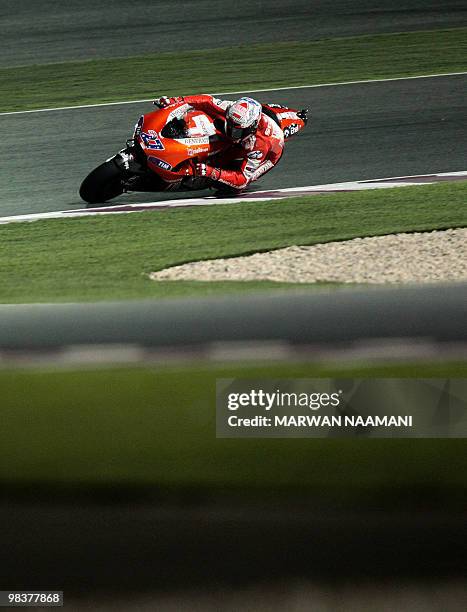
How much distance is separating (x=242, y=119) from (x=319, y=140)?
3556mm

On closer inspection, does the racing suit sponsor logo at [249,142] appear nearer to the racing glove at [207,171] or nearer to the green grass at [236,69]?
the racing glove at [207,171]

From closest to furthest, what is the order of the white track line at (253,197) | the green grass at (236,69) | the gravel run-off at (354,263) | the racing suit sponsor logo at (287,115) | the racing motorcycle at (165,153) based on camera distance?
the gravel run-off at (354,263) → the racing motorcycle at (165,153) → the white track line at (253,197) → the racing suit sponsor logo at (287,115) → the green grass at (236,69)

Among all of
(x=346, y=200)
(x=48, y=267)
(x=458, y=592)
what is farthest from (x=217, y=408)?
(x=346, y=200)

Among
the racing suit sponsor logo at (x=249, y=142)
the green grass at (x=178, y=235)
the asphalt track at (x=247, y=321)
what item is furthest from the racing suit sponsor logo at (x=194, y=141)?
the asphalt track at (x=247, y=321)

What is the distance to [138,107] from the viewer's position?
17609 millimetres

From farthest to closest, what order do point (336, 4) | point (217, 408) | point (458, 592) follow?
1. point (336, 4)
2. point (217, 408)
3. point (458, 592)

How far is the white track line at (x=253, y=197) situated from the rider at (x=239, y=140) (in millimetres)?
308

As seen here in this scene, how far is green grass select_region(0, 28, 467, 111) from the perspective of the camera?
18766 mm

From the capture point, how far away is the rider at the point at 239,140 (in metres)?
12.2

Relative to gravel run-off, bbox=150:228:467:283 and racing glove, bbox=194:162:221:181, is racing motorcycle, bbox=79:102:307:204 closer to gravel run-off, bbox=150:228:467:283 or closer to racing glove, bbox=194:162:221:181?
racing glove, bbox=194:162:221:181

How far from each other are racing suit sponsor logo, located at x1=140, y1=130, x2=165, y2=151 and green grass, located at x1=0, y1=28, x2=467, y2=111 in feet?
20.2

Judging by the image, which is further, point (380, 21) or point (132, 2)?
point (132, 2)

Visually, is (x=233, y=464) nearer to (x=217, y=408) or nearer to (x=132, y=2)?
(x=217, y=408)

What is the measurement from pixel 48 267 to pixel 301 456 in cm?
515
